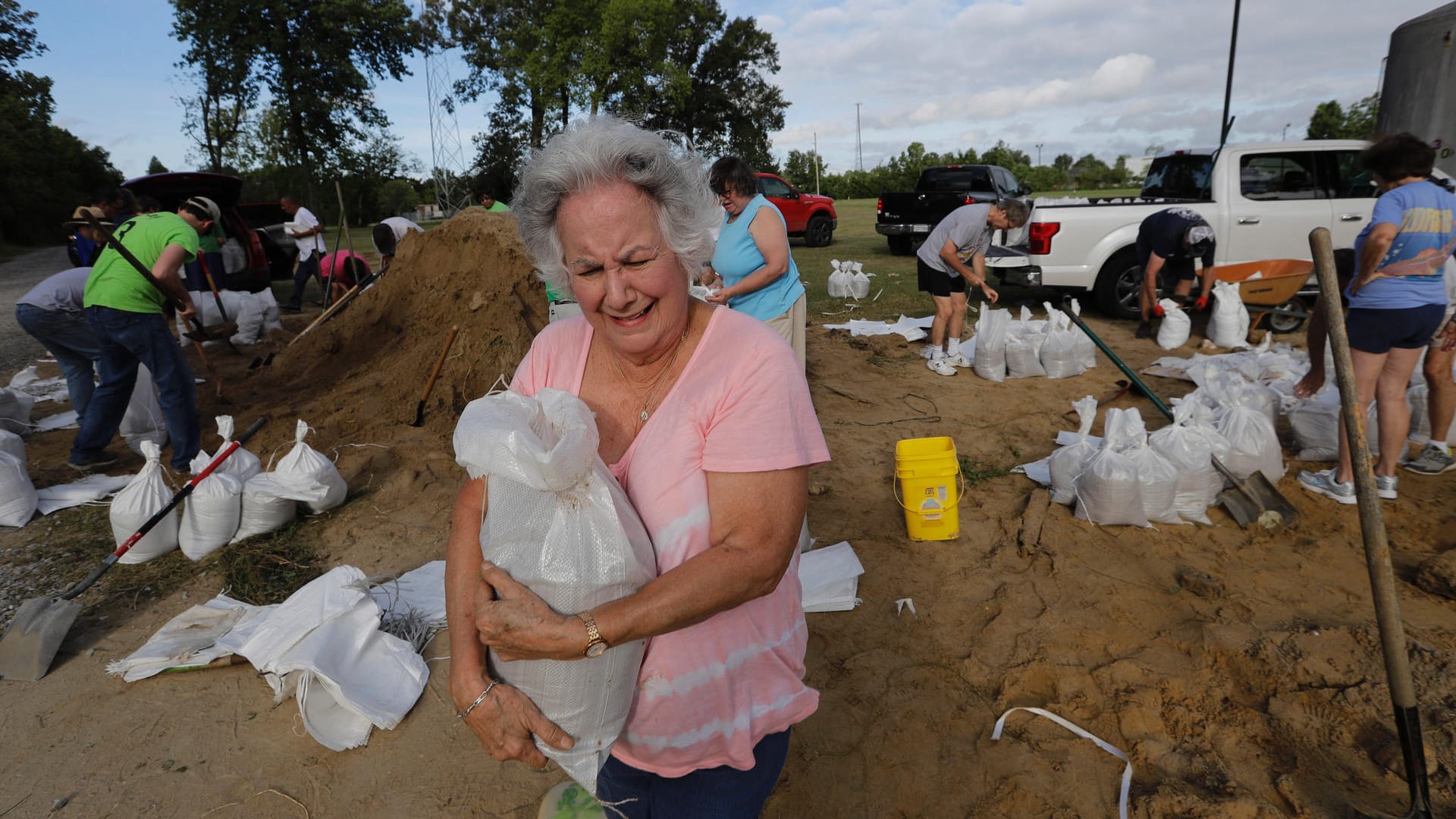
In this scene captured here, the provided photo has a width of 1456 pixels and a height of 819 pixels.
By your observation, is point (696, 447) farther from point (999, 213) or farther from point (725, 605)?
point (999, 213)

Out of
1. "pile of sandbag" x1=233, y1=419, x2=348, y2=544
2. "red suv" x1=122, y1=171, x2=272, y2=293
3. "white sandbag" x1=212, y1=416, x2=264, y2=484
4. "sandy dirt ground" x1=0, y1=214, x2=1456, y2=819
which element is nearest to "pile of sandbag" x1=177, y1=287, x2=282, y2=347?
"red suv" x1=122, y1=171, x2=272, y2=293

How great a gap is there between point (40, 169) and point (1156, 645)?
38134 millimetres

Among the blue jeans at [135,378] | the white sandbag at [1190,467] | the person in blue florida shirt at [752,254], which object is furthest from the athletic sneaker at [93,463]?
the white sandbag at [1190,467]

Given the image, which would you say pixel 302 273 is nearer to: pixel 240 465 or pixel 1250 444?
pixel 240 465

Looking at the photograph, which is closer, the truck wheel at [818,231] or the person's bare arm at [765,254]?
the person's bare arm at [765,254]

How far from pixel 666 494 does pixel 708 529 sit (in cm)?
9

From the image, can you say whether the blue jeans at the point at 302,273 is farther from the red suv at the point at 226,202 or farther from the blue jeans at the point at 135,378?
the blue jeans at the point at 135,378

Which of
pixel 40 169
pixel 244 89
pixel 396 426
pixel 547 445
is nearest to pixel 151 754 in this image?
pixel 547 445

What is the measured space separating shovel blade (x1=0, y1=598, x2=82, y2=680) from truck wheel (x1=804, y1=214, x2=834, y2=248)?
612 inches

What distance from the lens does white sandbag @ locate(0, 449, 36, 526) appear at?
4645 millimetres

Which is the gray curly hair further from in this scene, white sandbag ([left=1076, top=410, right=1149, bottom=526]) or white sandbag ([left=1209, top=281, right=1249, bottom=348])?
white sandbag ([left=1209, top=281, right=1249, bottom=348])

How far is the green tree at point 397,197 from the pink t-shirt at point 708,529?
33941 mm

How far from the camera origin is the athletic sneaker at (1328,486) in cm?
420

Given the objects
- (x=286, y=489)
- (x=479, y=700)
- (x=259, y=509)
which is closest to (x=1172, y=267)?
(x=286, y=489)
